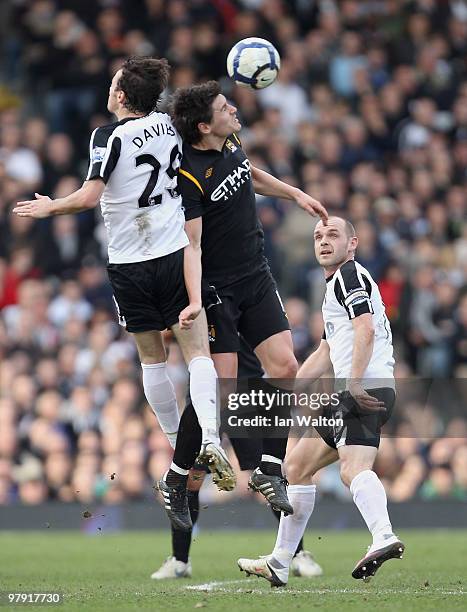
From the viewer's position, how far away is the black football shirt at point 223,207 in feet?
29.1

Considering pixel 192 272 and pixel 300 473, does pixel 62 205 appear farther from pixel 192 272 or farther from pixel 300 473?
pixel 300 473

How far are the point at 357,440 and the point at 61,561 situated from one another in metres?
3.79

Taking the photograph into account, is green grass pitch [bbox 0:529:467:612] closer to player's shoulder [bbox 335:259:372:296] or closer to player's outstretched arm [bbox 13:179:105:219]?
player's shoulder [bbox 335:259:372:296]

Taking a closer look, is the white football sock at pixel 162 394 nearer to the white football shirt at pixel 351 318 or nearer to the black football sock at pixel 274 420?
the black football sock at pixel 274 420

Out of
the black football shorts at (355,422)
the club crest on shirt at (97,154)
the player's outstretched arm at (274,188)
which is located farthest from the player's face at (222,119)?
the black football shorts at (355,422)

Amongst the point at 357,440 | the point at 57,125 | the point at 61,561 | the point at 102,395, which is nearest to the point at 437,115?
the point at 57,125

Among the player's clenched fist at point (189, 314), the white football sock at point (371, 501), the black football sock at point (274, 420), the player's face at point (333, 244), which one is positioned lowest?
the white football sock at point (371, 501)

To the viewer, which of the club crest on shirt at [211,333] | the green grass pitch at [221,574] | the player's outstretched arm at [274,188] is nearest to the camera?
the green grass pitch at [221,574]

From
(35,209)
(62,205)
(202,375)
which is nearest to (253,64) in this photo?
(62,205)

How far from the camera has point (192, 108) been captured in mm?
8820

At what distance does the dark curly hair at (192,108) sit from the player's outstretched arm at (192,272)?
57 cm

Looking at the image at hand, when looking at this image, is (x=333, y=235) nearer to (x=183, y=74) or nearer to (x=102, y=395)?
(x=102, y=395)

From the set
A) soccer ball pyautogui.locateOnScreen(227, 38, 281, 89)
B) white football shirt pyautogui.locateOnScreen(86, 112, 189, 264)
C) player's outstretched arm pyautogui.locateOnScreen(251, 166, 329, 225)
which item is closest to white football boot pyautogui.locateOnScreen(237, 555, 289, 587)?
white football shirt pyautogui.locateOnScreen(86, 112, 189, 264)
